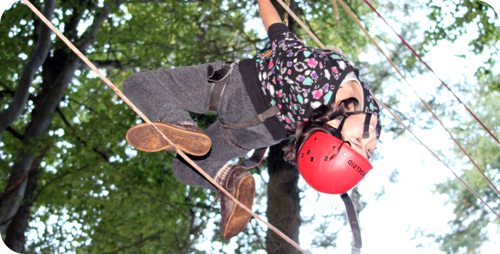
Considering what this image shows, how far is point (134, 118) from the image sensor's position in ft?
21.0

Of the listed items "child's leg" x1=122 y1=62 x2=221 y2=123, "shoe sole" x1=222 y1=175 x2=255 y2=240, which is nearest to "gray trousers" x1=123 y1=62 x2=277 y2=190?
"child's leg" x1=122 y1=62 x2=221 y2=123

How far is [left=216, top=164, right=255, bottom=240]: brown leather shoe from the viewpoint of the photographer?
2.27 m

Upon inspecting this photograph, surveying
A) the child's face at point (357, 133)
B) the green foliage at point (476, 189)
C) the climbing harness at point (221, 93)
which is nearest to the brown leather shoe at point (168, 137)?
the climbing harness at point (221, 93)

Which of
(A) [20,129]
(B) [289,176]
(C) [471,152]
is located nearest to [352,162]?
(B) [289,176]

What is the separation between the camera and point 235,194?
2252 millimetres

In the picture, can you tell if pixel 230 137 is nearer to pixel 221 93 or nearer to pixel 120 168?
pixel 221 93

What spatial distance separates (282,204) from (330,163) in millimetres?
2653

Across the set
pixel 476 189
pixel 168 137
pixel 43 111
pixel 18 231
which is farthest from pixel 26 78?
pixel 476 189

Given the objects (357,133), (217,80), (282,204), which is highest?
(282,204)

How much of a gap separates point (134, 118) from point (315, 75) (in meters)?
4.97

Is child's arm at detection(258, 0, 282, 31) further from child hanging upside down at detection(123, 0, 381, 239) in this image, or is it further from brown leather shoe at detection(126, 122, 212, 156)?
brown leather shoe at detection(126, 122, 212, 156)

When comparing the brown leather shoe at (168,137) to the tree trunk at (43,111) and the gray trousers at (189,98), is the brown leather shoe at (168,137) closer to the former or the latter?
the gray trousers at (189,98)

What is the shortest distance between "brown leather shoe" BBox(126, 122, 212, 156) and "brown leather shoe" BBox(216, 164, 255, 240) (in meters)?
0.40

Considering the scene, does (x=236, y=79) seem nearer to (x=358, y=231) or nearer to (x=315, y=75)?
(x=315, y=75)
